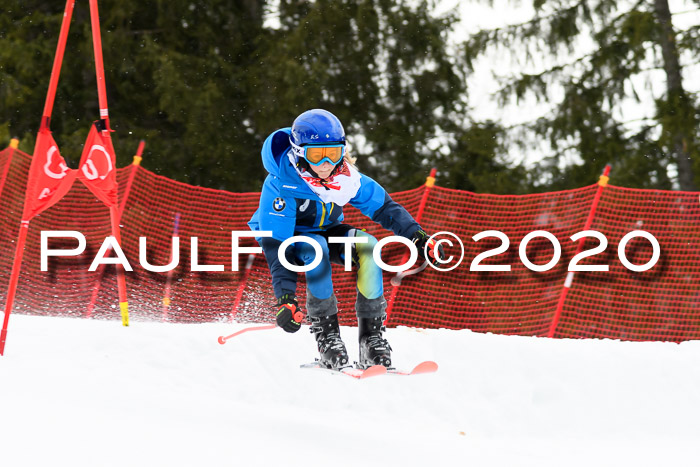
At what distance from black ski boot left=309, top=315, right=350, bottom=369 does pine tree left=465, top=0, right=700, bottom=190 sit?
10713 millimetres

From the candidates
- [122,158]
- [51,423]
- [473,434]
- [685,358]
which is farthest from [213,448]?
[122,158]

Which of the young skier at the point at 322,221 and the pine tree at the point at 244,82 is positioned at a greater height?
the pine tree at the point at 244,82

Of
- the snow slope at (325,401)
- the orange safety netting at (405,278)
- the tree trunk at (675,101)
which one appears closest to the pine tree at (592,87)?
the tree trunk at (675,101)

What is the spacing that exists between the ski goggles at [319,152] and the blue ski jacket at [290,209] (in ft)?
0.60

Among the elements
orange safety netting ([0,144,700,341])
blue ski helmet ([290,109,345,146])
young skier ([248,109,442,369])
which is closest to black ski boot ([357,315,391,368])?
young skier ([248,109,442,369])

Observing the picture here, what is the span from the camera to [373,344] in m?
5.00

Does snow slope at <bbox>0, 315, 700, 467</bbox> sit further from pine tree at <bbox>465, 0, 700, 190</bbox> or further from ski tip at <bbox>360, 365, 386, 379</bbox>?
pine tree at <bbox>465, 0, 700, 190</bbox>

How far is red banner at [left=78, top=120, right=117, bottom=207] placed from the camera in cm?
600

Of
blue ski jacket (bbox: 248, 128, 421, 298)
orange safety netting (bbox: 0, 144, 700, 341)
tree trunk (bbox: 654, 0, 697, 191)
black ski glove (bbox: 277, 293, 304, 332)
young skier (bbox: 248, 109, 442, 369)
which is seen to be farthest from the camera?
tree trunk (bbox: 654, 0, 697, 191)

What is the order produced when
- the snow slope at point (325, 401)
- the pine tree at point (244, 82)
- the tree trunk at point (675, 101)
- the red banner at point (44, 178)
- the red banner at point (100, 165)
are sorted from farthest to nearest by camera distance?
the pine tree at point (244, 82) < the tree trunk at point (675, 101) < the red banner at point (100, 165) < the red banner at point (44, 178) < the snow slope at point (325, 401)

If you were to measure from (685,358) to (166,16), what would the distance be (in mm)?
13081

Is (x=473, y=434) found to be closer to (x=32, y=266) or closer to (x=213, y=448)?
(x=213, y=448)

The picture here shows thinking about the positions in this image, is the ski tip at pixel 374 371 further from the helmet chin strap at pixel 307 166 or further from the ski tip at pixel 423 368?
the helmet chin strap at pixel 307 166

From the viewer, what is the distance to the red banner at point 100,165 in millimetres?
5996
